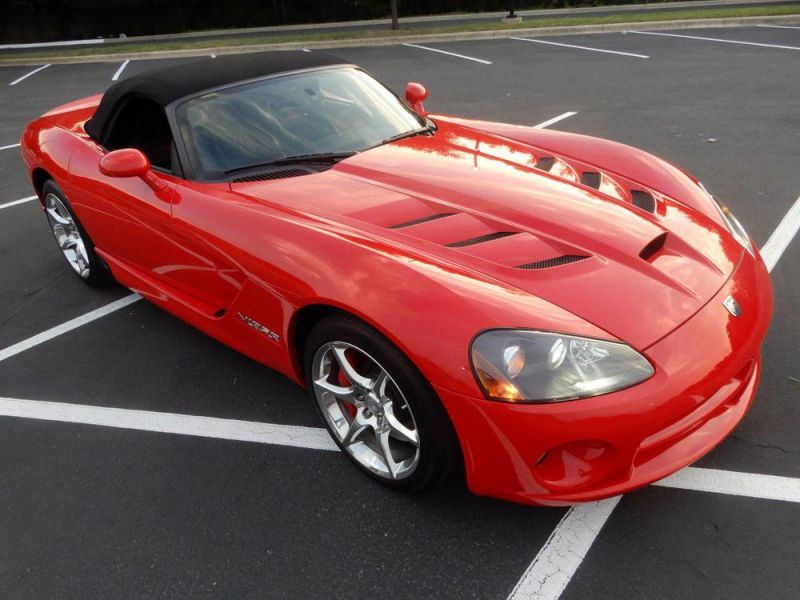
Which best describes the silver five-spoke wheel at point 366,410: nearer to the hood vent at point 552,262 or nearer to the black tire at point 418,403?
the black tire at point 418,403

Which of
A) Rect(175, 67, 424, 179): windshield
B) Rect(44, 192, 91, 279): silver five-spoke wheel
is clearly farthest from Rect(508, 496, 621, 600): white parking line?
Rect(44, 192, 91, 279): silver five-spoke wheel

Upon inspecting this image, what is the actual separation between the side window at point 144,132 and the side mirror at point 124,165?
0.62 feet

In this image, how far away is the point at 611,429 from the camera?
6.07 ft

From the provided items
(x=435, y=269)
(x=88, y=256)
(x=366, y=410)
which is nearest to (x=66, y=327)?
(x=88, y=256)

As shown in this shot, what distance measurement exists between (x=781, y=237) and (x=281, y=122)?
3191mm

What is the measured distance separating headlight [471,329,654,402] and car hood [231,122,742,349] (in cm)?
7

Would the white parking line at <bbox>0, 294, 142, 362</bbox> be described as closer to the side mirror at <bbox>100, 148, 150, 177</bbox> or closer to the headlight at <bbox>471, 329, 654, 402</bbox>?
the side mirror at <bbox>100, 148, 150, 177</bbox>

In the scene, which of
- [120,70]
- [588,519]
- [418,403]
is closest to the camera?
[418,403]

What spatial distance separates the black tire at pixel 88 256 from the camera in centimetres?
399

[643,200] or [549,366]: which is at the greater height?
[643,200]

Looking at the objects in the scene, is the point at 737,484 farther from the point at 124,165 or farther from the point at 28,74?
the point at 28,74

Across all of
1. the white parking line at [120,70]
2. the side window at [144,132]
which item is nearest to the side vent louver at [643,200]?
the side window at [144,132]

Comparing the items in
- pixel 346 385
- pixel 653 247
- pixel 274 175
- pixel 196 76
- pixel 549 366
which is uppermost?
pixel 196 76

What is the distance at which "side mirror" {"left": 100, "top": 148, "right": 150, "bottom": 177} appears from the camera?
2.95 metres
